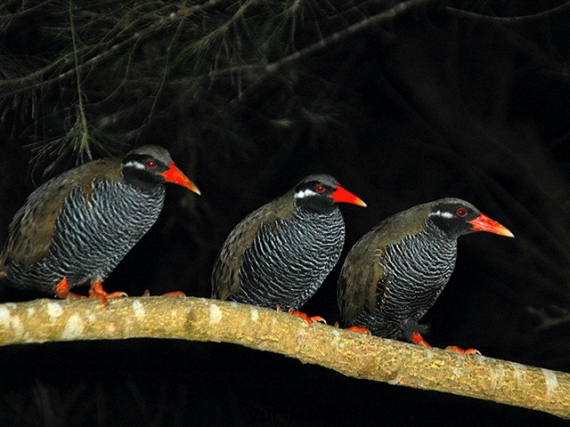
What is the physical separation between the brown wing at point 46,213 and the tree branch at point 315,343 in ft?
2.79

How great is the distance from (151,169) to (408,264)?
1712mm

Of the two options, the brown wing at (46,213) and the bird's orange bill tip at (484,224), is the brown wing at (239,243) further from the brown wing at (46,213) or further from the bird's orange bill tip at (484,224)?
the bird's orange bill tip at (484,224)

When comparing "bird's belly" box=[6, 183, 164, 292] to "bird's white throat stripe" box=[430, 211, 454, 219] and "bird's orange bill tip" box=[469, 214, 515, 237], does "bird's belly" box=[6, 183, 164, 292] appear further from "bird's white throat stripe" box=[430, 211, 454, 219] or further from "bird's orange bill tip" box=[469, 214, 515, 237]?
"bird's orange bill tip" box=[469, 214, 515, 237]

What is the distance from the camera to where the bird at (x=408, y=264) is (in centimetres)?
552

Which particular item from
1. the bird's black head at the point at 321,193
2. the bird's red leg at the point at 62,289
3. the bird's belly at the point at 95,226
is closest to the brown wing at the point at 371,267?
the bird's black head at the point at 321,193

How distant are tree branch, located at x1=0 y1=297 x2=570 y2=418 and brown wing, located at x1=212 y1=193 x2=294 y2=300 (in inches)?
41.1

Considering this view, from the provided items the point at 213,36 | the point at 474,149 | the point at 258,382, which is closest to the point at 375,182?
the point at 474,149

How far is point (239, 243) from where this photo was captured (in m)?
5.68

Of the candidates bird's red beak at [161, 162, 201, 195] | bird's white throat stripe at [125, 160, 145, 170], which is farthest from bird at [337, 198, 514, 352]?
bird's white throat stripe at [125, 160, 145, 170]

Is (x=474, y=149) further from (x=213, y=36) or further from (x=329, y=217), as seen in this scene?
(x=213, y=36)

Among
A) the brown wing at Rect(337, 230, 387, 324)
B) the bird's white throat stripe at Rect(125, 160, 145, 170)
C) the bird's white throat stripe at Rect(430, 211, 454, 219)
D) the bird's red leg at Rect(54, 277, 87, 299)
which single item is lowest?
the brown wing at Rect(337, 230, 387, 324)

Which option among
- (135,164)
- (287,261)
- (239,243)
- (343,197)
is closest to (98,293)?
(135,164)

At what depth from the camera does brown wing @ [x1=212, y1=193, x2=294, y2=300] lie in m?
5.59

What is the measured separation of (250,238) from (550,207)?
106 inches
